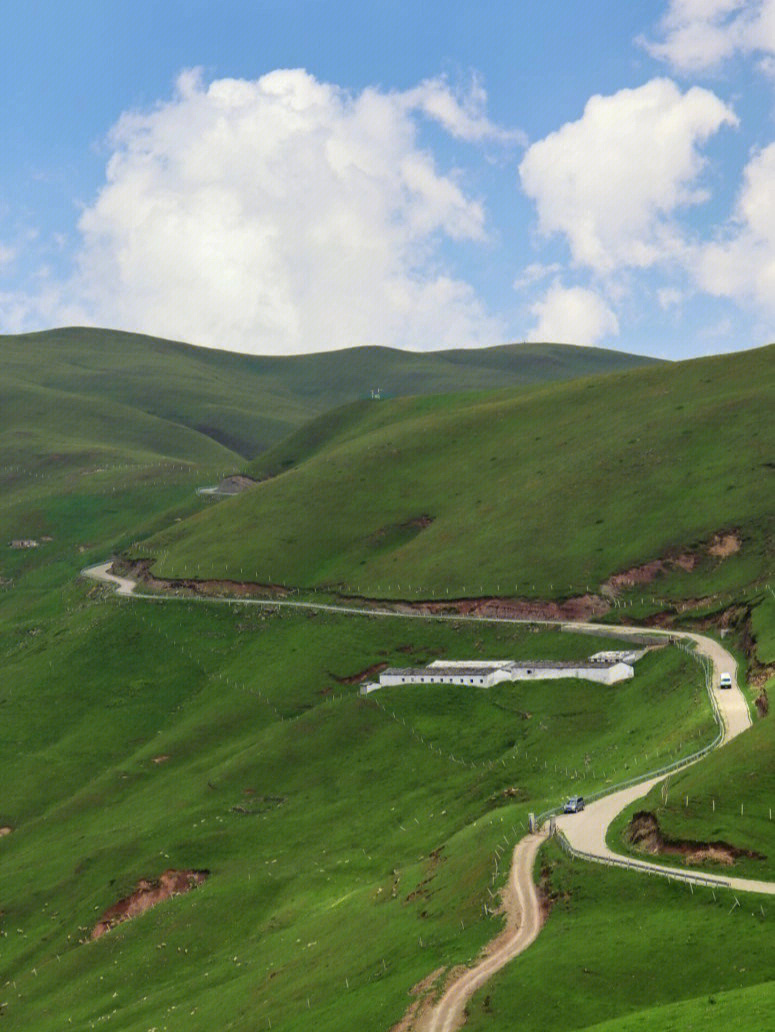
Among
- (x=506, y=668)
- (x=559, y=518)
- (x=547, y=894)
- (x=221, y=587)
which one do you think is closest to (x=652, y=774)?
(x=547, y=894)

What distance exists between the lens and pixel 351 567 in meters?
177

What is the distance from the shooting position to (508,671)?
13000 centimetres

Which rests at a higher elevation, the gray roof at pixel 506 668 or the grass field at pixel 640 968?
the gray roof at pixel 506 668

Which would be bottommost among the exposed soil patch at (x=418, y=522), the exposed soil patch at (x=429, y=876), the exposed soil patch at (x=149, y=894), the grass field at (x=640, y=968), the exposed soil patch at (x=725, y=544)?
the exposed soil patch at (x=149, y=894)

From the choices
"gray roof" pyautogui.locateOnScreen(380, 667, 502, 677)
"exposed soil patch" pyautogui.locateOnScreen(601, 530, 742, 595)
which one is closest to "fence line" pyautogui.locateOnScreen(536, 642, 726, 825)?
"gray roof" pyautogui.locateOnScreen(380, 667, 502, 677)

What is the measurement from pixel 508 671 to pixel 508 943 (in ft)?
224

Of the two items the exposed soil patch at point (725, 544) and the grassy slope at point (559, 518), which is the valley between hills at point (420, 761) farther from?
the grassy slope at point (559, 518)

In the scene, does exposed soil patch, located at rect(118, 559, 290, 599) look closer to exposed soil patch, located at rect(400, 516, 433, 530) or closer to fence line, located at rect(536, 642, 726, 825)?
exposed soil patch, located at rect(400, 516, 433, 530)

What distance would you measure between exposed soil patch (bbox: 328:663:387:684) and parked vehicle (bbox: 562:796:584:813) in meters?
64.4

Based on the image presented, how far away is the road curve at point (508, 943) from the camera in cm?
5693

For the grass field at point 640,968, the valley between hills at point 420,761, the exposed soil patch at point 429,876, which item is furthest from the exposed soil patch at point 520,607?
the grass field at point 640,968

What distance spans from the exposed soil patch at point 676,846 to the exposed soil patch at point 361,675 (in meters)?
74.1

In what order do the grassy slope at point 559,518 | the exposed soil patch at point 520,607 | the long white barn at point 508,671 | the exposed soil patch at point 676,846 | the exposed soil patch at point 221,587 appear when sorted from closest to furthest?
1. the exposed soil patch at point 676,846
2. the long white barn at point 508,671
3. the exposed soil patch at point 520,607
4. the grassy slope at point 559,518
5. the exposed soil patch at point 221,587

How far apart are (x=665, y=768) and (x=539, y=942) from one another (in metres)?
25.5
